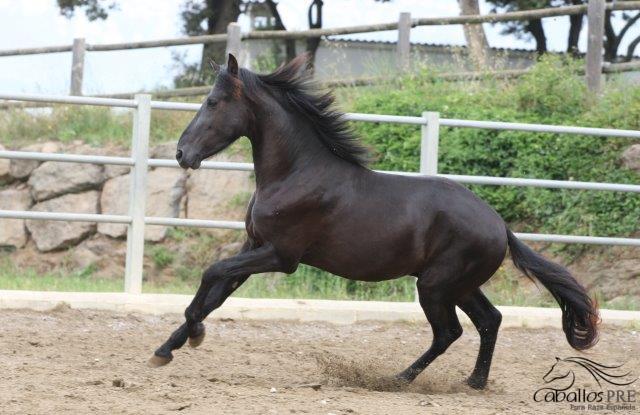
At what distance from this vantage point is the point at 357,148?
557cm

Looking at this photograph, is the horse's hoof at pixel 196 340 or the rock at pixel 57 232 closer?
the horse's hoof at pixel 196 340

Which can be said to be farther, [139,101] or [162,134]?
[162,134]

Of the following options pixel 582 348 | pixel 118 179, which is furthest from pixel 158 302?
pixel 118 179

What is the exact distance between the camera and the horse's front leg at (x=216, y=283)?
17.0 feet

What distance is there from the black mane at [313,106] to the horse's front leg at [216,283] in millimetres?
754

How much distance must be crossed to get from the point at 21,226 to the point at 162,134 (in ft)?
6.22

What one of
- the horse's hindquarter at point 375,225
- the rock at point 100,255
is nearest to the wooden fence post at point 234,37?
the rock at point 100,255

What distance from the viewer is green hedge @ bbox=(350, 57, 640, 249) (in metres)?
9.46

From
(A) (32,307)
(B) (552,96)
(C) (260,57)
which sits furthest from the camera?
(C) (260,57)

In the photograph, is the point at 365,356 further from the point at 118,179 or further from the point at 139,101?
the point at 118,179

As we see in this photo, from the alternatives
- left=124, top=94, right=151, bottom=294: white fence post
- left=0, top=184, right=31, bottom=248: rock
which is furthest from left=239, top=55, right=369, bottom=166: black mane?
left=0, top=184, right=31, bottom=248: rock

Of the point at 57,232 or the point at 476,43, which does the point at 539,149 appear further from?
the point at 57,232

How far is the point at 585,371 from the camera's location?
601 centimetres

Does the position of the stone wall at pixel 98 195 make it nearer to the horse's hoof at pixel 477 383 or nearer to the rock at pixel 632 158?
the rock at pixel 632 158
